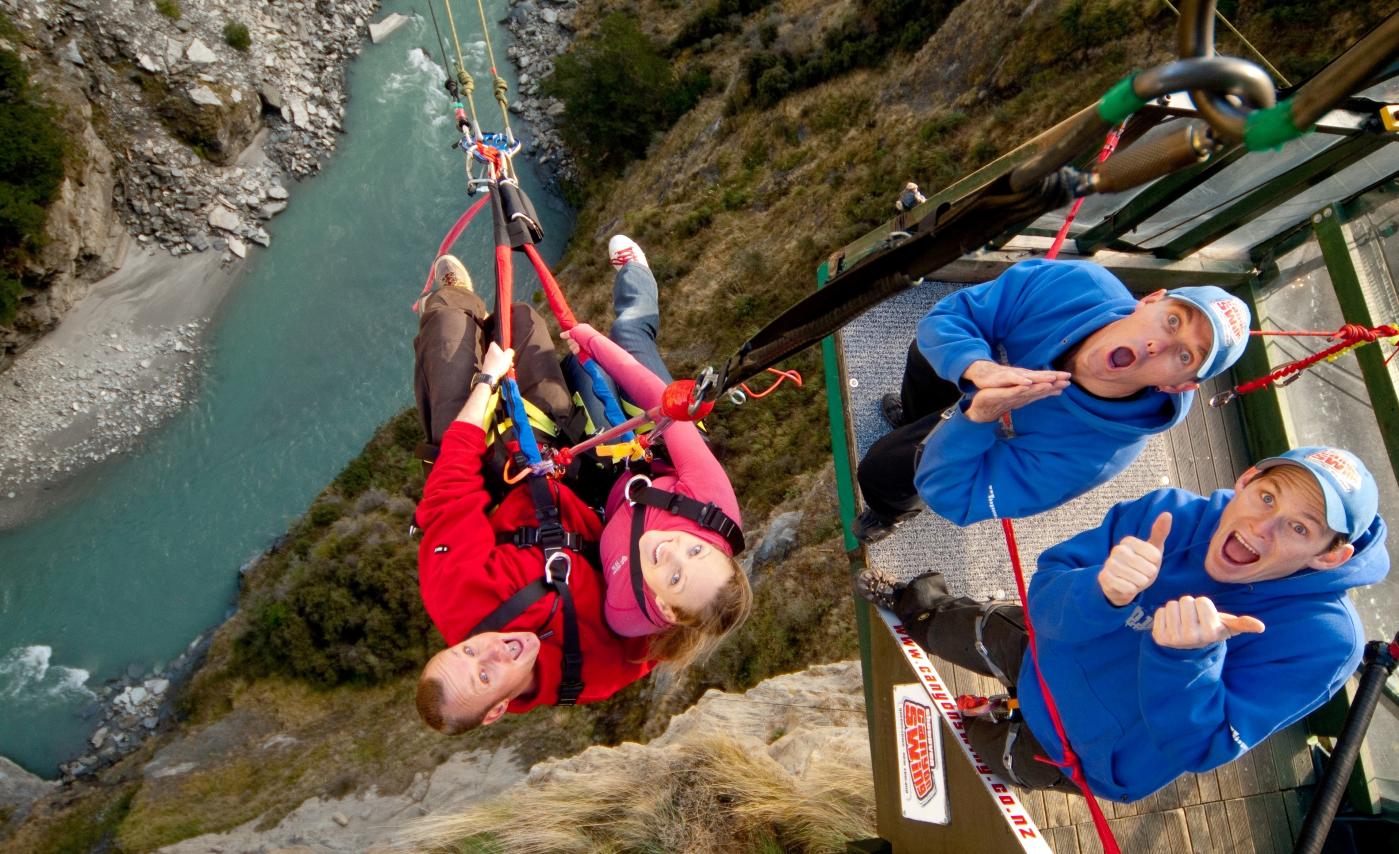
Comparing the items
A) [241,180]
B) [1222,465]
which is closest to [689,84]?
[241,180]

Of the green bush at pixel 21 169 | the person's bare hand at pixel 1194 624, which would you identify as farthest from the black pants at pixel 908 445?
the green bush at pixel 21 169

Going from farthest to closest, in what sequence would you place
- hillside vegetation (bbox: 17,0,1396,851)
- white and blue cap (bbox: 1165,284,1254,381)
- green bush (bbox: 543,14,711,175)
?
green bush (bbox: 543,14,711,175) → hillside vegetation (bbox: 17,0,1396,851) → white and blue cap (bbox: 1165,284,1254,381)

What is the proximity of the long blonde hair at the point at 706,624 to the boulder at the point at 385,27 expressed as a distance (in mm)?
16907

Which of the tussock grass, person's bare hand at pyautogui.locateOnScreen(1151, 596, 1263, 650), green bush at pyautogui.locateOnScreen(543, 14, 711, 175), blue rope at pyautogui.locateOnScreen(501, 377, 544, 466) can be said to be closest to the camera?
person's bare hand at pyautogui.locateOnScreen(1151, 596, 1263, 650)

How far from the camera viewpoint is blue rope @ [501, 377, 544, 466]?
289 cm

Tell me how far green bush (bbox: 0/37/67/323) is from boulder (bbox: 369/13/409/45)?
6005 millimetres

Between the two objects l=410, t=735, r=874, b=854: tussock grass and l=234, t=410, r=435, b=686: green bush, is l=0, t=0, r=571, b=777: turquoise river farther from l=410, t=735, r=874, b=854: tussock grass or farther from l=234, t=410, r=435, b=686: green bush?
l=410, t=735, r=874, b=854: tussock grass

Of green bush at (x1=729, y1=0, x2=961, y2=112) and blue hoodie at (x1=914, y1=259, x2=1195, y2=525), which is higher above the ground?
green bush at (x1=729, y1=0, x2=961, y2=112)

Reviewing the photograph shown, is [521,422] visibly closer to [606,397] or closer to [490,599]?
[606,397]

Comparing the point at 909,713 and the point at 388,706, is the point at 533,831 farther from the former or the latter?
the point at 388,706

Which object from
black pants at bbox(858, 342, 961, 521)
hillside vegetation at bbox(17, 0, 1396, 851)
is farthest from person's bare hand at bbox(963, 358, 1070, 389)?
hillside vegetation at bbox(17, 0, 1396, 851)

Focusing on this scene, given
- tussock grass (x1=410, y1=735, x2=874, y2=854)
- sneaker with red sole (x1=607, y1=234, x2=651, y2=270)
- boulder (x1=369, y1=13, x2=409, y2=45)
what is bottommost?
tussock grass (x1=410, y1=735, x2=874, y2=854)

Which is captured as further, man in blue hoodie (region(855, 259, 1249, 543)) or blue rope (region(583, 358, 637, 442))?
blue rope (region(583, 358, 637, 442))

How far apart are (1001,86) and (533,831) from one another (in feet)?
30.6
